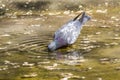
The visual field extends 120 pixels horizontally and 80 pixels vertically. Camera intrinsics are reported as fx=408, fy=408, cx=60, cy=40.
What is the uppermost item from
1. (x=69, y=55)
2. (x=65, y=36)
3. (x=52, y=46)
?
(x=65, y=36)

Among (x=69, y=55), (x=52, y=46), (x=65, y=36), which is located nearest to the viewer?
(x=69, y=55)

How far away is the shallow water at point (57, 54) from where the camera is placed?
23.7ft

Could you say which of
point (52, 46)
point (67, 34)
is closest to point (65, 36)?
point (67, 34)

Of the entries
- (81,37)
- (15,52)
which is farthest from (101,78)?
(81,37)

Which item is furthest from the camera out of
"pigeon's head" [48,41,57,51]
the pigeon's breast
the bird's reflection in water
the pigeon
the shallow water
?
the pigeon's breast

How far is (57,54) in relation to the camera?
8.43 metres

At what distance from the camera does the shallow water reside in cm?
724

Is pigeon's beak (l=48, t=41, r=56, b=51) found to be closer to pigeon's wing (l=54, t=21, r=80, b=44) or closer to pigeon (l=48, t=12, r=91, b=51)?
pigeon (l=48, t=12, r=91, b=51)

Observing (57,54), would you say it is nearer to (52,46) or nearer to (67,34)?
(52,46)

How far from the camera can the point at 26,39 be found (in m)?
9.63

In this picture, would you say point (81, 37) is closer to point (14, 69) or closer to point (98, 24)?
point (98, 24)

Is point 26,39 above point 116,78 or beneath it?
above

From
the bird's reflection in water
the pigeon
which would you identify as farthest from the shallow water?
the pigeon

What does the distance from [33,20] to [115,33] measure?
310 centimetres
